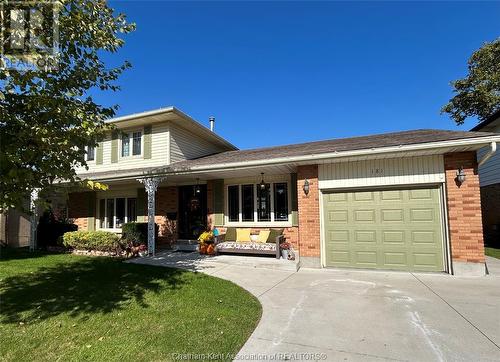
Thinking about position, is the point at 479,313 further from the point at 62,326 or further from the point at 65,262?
the point at 65,262

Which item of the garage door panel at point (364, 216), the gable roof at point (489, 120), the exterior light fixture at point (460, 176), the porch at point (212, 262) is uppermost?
the gable roof at point (489, 120)

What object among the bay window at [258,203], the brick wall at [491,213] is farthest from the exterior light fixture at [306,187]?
the brick wall at [491,213]

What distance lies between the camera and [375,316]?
16.4ft

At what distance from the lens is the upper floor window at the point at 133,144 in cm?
1366

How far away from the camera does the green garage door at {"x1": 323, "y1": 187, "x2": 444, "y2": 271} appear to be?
8133 mm

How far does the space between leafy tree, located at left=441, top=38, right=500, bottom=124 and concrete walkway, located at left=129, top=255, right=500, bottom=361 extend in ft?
53.1

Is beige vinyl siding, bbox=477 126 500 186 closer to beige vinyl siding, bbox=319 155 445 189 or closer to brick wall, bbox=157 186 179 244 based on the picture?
beige vinyl siding, bbox=319 155 445 189

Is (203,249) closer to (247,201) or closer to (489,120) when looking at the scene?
(247,201)

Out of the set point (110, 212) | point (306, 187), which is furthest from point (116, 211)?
point (306, 187)

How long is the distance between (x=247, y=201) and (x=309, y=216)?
3200 millimetres

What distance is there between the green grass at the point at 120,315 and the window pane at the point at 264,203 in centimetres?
408

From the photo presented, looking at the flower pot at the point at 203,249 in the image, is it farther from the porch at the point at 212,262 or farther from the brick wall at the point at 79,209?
the brick wall at the point at 79,209

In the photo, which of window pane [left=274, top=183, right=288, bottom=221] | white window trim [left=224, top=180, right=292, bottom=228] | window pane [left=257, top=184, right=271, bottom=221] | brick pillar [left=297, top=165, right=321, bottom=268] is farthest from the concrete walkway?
window pane [left=257, top=184, right=271, bottom=221]

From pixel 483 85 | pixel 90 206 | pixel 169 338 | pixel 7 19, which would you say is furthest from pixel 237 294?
pixel 483 85
